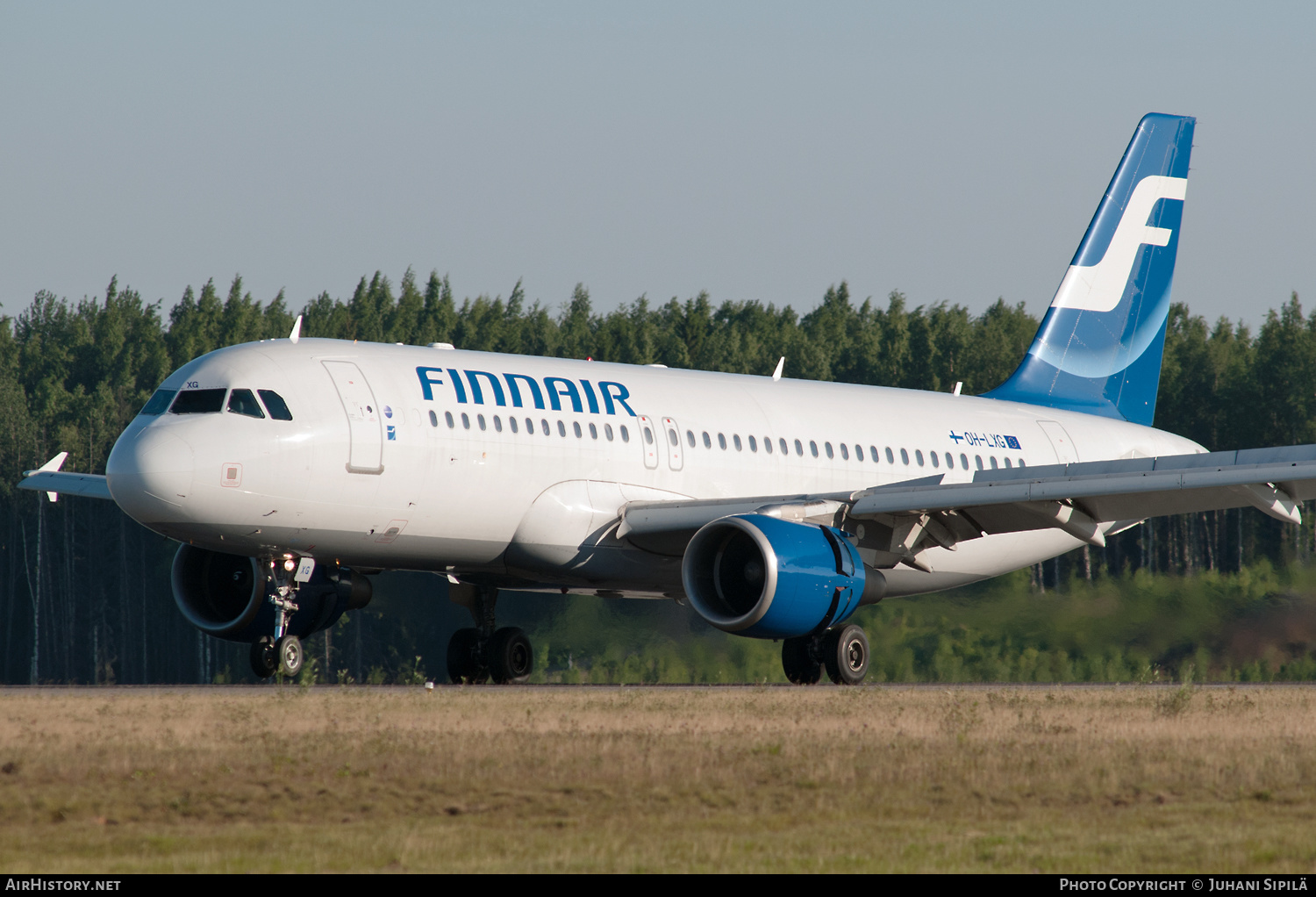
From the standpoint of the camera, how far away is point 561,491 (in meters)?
20.2

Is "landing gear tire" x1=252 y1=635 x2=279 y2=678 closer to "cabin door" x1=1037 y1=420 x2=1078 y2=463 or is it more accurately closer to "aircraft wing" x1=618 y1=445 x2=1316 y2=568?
"aircraft wing" x1=618 y1=445 x2=1316 y2=568

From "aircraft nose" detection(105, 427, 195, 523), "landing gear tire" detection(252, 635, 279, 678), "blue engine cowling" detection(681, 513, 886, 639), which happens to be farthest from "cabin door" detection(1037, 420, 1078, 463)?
"aircraft nose" detection(105, 427, 195, 523)

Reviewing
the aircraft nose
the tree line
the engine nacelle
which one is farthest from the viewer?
the tree line

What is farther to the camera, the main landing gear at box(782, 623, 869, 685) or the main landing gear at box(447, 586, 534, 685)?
the main landing gear at box(447, 586, 534, 685)

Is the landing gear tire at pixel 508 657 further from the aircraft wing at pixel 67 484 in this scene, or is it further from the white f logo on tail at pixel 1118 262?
the white f logo on tail at pixel 1118 262

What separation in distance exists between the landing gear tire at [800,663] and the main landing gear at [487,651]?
3402 mm

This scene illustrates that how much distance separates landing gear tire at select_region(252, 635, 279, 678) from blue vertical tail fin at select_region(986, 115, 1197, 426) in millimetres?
13711

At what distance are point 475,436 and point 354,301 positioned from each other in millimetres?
57883

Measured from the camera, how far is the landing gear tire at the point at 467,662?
2231cm

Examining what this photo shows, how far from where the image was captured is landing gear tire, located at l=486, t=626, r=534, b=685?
22.2 m

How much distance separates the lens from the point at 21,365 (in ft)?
229

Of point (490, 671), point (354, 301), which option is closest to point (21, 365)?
point (354, 301)

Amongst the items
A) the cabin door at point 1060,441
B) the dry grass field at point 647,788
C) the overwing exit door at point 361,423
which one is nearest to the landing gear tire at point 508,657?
the overwing exit door at point 361,423

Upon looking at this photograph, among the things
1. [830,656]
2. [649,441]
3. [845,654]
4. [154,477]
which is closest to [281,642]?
[154,477]
